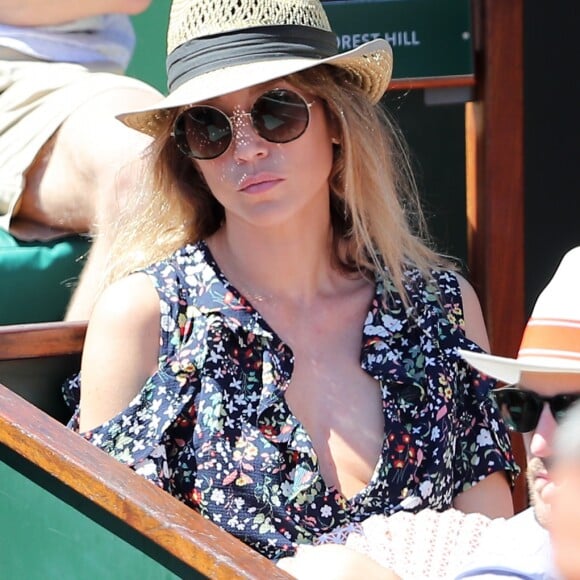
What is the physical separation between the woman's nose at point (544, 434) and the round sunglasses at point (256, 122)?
943 mm

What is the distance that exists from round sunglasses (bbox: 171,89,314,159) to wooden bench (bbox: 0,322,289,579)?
0.64 meters

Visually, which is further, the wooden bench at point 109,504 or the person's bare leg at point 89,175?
the person's bare leg at point 89,175

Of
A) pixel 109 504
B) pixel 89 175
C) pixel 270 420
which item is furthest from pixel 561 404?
pixel 89 175

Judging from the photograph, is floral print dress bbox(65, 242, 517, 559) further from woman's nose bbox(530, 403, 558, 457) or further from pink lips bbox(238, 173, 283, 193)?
woman's nose bbox(530, 403, 558, 457)

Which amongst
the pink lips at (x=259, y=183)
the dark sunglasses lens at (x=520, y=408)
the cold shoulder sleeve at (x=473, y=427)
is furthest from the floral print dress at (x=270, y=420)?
the dark sunglasses lens at (x=520, y=408)

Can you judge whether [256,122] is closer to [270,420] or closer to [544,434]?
[270,420]

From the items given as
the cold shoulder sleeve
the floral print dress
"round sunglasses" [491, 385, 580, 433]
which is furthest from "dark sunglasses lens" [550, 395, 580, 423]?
the cold shoulder sleeve

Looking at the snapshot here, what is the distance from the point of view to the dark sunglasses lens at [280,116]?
231cm

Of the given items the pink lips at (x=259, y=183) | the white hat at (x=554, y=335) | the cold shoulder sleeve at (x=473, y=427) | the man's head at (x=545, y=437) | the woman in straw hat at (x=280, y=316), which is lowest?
the cold shoulder sleeve at (x=473, y=427)

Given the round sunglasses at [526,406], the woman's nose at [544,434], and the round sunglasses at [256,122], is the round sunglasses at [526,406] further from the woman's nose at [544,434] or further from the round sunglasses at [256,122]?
the round sunglasses at [256,122]

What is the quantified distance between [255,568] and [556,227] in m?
2.44

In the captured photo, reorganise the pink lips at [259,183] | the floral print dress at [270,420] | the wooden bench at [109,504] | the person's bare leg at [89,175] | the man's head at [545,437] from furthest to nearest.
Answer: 1. the person's bare leg at [89,175]
2. the pink lips at [259,183]
3. the floral print dress at [270,420]
4. the wooden bench at [109,504]
5. the man's head at [545,437]

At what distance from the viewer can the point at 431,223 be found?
398 centimetres

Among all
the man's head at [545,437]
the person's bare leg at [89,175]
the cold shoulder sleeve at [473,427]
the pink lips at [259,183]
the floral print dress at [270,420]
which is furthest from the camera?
the person's bare leg at [89,175]
